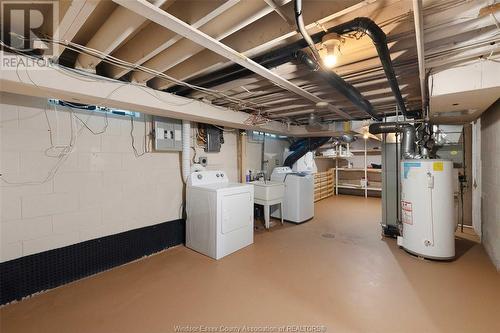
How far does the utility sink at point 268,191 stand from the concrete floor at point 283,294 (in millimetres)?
1103

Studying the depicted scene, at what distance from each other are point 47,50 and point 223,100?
5.66 ft

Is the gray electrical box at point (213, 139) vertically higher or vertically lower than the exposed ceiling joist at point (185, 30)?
lower

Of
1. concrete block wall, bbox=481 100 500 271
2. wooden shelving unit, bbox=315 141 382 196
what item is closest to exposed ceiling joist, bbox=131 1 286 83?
concrete block wall, bbox=481 100 500 271

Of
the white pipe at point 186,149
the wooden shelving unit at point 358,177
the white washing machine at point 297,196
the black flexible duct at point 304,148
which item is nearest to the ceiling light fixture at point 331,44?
the white pipe at point 186,149

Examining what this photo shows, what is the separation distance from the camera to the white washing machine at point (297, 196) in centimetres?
429

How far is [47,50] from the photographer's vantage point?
1.62 m

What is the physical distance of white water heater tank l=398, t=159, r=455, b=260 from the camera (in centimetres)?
261

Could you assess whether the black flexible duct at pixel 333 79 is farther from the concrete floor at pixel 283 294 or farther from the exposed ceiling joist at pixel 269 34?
the concrete floor at pixel 283 294

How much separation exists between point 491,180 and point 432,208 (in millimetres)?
833

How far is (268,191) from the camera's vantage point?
3.98m

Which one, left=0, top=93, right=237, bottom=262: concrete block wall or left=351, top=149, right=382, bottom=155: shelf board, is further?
left=351, top=149, right=382, bottom=155: shelf board

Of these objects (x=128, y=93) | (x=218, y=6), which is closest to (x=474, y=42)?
(x=218, y=6)

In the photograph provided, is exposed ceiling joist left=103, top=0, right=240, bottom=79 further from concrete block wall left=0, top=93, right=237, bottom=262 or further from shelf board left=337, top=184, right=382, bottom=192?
shelf board left=337, top=184, right=382, bottom=192

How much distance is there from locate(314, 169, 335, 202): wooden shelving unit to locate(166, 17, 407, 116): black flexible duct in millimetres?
4261
